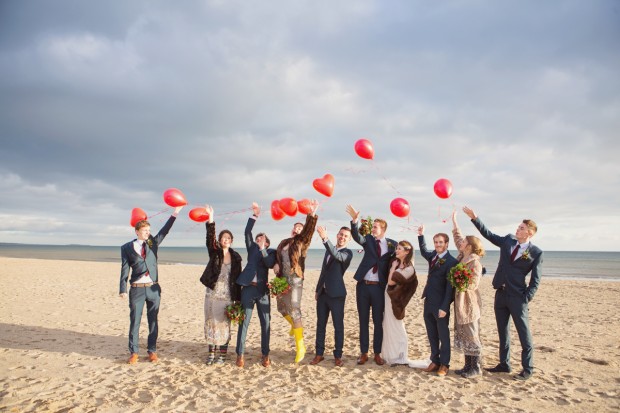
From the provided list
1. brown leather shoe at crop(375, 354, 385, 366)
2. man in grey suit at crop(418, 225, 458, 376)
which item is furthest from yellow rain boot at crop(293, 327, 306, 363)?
man in grey suit at crop(418, 225, 458, 376)

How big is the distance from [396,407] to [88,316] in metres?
9.31

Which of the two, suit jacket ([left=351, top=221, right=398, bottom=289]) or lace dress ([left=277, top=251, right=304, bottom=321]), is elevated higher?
suit jacket ([left=351, top=221, right=398, bottom=289])

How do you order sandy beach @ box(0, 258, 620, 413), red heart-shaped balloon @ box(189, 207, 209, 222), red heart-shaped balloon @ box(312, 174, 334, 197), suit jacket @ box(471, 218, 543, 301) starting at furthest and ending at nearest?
red heart-shaped balloon @ box(312, 174, 334, 197) → red heart-shaped balloon @ box(189, 207, 209, 222) → suit jacket @ box(471, 218, 543, 301) → sandy beach @ box(0, 258, 620, 413)

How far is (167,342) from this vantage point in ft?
25.3

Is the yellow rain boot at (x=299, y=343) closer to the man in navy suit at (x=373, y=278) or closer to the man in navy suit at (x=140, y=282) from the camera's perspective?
the man in navy suit at (x=373, y=278)

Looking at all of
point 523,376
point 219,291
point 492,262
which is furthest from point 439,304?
point 492,262

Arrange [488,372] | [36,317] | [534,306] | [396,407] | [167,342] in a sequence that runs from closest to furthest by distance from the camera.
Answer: [396,407]
[488,372]
[167,342]
[36,317]
[534,306]

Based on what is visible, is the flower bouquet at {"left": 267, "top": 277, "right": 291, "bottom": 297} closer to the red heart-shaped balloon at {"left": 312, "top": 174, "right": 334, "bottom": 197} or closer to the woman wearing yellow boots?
the woman wearing yellow boots

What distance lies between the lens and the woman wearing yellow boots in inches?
240

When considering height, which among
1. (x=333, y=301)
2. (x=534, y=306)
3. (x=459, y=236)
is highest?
(x=459, y=236)

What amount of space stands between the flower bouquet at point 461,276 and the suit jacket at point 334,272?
157 centimetres

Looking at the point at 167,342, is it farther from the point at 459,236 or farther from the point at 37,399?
the point at 459,236

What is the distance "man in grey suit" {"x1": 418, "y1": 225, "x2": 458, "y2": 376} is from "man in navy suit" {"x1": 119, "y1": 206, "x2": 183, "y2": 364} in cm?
446

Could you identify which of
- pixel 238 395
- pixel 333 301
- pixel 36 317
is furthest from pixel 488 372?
pixel 36 317
